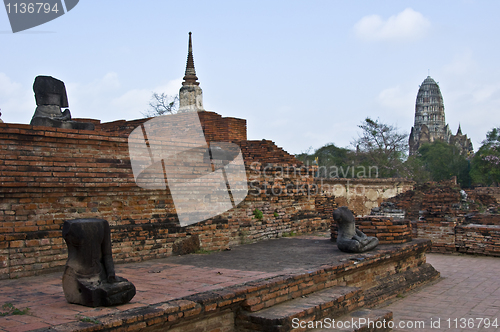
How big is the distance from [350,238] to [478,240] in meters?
4.37

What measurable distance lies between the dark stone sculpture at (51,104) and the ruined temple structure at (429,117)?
54773 mm

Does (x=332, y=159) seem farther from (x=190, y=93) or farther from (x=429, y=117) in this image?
(x=429, y=117)

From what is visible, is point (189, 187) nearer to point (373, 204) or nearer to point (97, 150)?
point (97, 150)

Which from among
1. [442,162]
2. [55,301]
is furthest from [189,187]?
[442,162]

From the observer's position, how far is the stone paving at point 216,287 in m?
3.03

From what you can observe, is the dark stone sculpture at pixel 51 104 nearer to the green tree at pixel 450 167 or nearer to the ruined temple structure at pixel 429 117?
the green tree at pixel 450 167

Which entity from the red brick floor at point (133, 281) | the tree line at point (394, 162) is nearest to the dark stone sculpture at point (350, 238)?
the red brick floor at point (133, 281)

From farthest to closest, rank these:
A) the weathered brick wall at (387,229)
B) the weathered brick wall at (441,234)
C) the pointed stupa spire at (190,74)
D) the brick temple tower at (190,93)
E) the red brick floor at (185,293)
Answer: the pointed stupa spire at (190,74), the brick temple tower at (190,93), the weathered brick wall at (441,234), the weathered brick wall at (387,229), the red brick floor at (185,293)

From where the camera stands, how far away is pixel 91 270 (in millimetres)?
3271

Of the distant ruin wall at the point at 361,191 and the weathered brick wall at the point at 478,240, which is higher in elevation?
the distant ruin wall at the point at 361,191

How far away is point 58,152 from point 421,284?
526 cm

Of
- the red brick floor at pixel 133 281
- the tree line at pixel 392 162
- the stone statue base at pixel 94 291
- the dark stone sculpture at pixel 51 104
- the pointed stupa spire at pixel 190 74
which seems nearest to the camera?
the red brick floor at pixel 133 281

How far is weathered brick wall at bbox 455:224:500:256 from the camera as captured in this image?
866 centimetres

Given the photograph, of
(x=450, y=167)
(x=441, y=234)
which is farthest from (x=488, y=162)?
(x=441, y=234)
